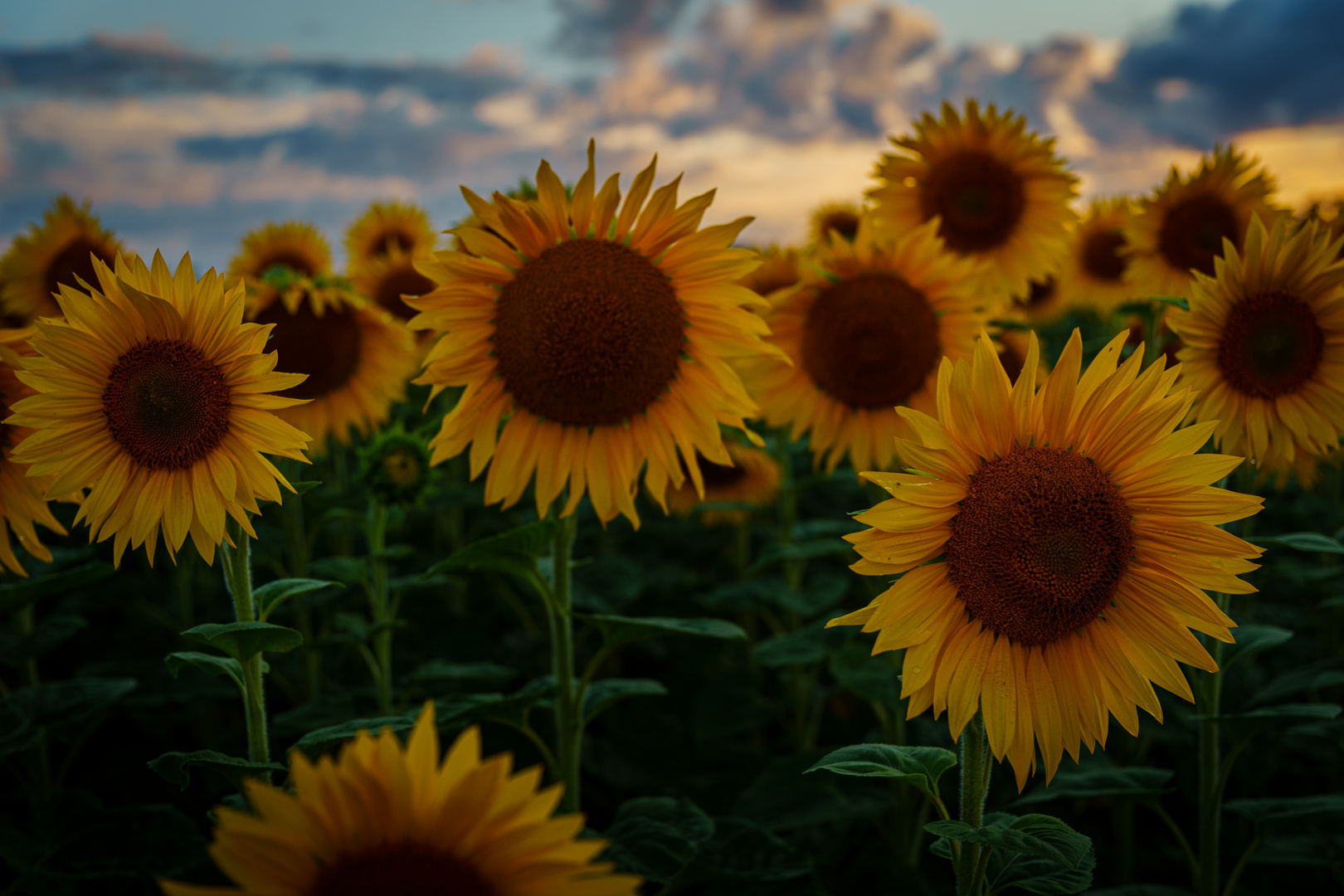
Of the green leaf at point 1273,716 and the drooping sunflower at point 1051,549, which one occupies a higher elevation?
the drooping sunflower at point 1051,549

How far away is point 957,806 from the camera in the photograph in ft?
11.2

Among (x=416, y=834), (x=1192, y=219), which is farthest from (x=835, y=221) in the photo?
(x=416, y=834)

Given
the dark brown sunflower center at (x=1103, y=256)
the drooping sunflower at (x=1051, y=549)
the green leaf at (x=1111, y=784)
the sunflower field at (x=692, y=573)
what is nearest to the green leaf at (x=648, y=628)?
the sunflower field at (x=692, y=573)

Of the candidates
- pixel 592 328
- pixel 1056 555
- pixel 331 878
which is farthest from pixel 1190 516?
pixel 331 878

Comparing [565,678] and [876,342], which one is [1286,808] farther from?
[565,678]

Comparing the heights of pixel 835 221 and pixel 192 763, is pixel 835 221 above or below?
above

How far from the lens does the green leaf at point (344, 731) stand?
6.13 feet

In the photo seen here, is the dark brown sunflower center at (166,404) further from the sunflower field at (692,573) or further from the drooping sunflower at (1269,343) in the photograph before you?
Answer: the drooping sunflower at (1269,343)

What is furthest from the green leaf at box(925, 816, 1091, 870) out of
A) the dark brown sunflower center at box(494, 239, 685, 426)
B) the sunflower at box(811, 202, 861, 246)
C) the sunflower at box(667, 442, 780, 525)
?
the sunflower at box(811, 202, 861, 246)

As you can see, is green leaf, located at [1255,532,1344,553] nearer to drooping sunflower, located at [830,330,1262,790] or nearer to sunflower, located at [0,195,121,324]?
drooping sunflower, located at [830,330,1262,790]

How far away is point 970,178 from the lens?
436cm

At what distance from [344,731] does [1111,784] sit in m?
2.07

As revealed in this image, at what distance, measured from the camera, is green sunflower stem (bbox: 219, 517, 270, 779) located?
2.06 m

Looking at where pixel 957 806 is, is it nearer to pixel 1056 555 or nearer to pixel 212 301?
pixel 1056 555
